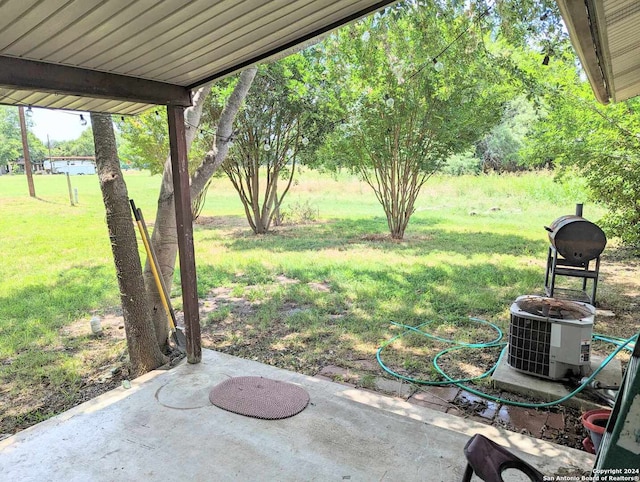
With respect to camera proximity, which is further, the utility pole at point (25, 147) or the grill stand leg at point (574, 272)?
the utility pole at point (25, 147)

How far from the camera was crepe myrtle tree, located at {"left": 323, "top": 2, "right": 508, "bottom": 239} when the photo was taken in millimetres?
5742

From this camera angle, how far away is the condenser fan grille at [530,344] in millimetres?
2803

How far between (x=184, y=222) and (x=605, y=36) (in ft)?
9.11

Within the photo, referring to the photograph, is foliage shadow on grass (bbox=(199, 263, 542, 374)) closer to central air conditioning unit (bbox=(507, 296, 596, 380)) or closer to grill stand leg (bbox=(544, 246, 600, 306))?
grill stand leg (bbox=(544, 246, 600, 306))

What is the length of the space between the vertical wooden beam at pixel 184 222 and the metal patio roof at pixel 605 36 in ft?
7.64

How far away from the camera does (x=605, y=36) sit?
213 centimetres

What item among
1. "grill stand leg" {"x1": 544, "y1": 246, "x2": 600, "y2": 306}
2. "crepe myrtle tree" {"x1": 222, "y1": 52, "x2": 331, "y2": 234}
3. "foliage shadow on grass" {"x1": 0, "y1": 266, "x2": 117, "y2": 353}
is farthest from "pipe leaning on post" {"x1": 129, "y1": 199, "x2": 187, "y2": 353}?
"crepe myrtle tree" {"x1": 222, "y1": 52, "x2": 331, "y2": 234}

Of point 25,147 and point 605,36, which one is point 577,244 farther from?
point 25,147

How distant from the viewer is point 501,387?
9.48 feet

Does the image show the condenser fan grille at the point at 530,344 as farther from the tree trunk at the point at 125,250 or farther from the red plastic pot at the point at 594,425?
the tree trunk at the point at 125,250

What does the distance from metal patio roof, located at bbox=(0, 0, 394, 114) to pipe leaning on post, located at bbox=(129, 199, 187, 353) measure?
116 cm

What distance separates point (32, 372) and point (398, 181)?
6.64 m

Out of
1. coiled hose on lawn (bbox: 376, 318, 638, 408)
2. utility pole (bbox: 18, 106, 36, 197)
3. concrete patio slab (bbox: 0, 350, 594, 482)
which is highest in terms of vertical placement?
utility pole (bbox: 18, 106, 36, 197)

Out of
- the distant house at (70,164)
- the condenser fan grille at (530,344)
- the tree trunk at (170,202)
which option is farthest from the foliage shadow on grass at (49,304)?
the distant house at (70,164)
